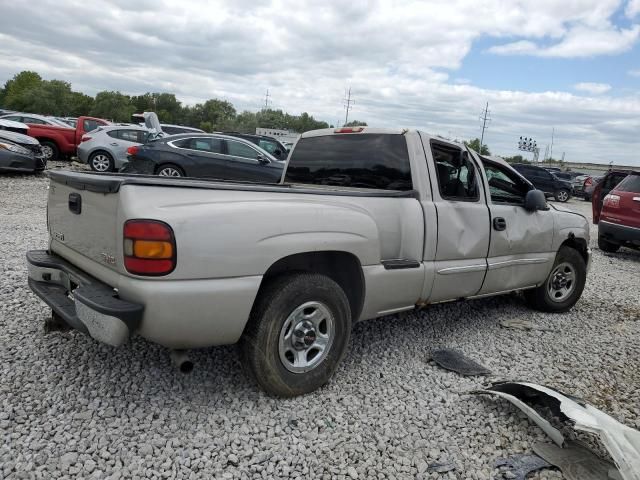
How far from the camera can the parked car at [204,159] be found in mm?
11836

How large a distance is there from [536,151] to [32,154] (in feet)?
304

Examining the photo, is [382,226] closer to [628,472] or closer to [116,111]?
[628,472]

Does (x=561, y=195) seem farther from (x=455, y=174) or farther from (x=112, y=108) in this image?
(x=112, y=108)

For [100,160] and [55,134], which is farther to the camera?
[55,134]

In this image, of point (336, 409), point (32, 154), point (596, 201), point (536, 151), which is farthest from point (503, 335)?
point (536, 151)

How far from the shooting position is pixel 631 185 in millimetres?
9727

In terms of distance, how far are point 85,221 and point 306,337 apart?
149 centimetres

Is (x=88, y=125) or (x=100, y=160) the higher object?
(x=88, y=125)

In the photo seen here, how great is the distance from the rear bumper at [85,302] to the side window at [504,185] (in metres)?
3.32

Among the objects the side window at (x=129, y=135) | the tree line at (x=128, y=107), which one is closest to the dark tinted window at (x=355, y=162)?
the side window at (x=129, y=135)

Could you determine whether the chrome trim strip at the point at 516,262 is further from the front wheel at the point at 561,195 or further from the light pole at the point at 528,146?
the light pole at the point at 528,146

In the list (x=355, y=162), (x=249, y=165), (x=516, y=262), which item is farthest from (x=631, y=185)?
(x=249, y=165)

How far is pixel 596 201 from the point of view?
1169cm

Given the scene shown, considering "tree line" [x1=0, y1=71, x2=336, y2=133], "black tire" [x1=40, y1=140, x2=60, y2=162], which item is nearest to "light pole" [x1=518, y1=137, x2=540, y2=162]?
"tree line" [x1=0, y1=71, x2=336, y2=133]
